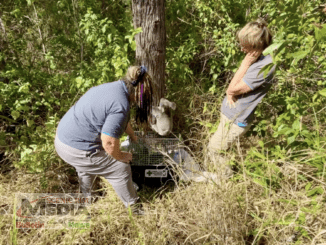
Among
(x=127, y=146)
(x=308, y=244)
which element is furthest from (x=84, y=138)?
(x=308, y=244)

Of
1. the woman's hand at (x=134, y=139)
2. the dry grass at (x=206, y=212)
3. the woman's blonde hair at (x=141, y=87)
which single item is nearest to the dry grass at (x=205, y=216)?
the dry grass at (x=206, y=212)

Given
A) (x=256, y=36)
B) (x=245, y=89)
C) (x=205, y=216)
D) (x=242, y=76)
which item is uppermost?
(x=256, y=36)

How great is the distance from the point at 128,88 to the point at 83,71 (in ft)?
3.48

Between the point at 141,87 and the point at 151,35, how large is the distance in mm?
918

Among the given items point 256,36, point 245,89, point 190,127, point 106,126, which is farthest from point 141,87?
point 190,127

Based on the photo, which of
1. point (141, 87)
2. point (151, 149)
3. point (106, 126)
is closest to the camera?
point (106, 126)

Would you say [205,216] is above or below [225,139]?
below

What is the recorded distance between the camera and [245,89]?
204cm

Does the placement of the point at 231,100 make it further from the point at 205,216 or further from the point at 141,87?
the point at 205,216

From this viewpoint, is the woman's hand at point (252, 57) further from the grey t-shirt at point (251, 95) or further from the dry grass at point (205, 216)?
the dry grass at point (205, 216)

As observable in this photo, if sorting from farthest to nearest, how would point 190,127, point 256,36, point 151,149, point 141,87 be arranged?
point 190,127
point 151,149
point 256,36
point 141,87

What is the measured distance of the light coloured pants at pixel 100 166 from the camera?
1.86m

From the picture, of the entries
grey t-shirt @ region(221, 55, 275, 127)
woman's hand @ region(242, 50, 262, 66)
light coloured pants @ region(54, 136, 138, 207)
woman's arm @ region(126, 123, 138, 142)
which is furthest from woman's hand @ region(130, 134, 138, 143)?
woman's hand @ region(242, 50, 262, 66)

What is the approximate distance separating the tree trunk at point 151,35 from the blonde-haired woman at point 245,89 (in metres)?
0.70
